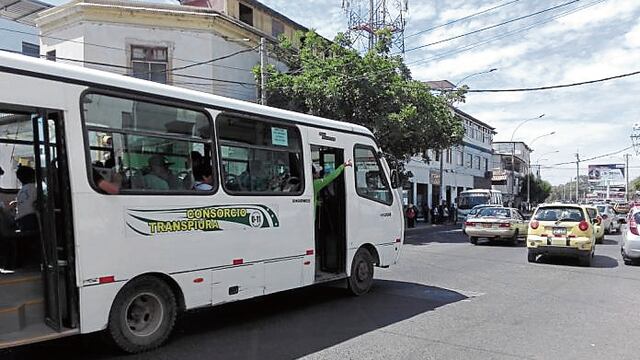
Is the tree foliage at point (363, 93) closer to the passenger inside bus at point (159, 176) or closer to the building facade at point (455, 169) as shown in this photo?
the building facade at point (455, 169)

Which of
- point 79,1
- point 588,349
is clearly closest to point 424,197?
point 79,1

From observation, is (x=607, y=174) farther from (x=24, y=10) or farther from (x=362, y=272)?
(x=362, y=272)

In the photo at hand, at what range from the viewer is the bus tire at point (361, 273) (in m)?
9.48

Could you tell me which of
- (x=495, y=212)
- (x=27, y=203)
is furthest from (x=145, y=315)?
(x=495, y=212)

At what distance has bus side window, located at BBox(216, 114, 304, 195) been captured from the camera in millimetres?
7098

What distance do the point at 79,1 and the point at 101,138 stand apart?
1780cm

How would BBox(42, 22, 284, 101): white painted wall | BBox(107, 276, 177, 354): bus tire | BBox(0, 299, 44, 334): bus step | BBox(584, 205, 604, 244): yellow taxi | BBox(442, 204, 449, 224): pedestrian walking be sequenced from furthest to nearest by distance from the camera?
BBox(442, 204, 449, 224): pedestrian walking → BBox(584, 205, 604, 244): yellow taxi → BBox(42, 22, 284, 101): white painted wall → BBox(107, 276, 177, 354): bus tire → BBox(0, 299, 44, 334): bus step

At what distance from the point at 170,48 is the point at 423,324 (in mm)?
17300

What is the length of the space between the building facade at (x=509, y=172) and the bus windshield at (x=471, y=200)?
2010 centimetres

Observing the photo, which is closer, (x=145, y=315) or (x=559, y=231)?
(x=145, y=315)

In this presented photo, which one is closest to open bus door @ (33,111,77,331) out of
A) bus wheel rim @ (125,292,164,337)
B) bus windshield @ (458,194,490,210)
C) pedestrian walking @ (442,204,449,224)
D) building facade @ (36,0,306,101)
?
bus wheel rim @ (125,292,164,337)

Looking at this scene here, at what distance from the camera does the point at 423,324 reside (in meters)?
7.65

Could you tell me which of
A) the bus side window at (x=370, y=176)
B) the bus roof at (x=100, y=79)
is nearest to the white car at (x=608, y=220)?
the bus side window at (x=370, y=176)

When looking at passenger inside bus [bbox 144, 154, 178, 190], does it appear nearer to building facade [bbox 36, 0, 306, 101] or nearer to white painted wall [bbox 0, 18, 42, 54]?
building facade [bbox 36, 0, 306, 101]
